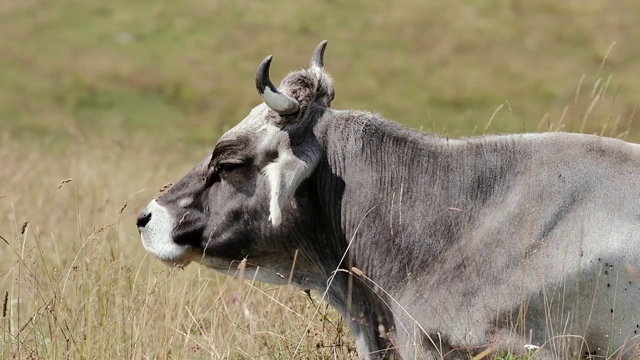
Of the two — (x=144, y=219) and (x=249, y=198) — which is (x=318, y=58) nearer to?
(x=249, y=198)

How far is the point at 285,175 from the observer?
6.80 meters

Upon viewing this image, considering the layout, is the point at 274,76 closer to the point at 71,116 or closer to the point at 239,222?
the point at 71,116

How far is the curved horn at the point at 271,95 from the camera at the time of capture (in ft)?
22.2

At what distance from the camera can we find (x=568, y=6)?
47.4 metres

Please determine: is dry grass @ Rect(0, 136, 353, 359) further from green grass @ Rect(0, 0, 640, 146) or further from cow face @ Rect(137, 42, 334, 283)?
green grass @ Rect(0, 0, 640, 146)

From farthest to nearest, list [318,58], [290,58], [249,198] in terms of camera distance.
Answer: [290,58] → [318,58] → [249,198]

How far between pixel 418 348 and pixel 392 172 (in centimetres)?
108

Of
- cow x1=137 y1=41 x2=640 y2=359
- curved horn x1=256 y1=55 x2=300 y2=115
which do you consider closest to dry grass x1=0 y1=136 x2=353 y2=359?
cow x1=137 y1=41 x2=640 y2=359

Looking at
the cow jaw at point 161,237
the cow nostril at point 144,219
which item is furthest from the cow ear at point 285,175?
the cow nostril at point 144,219

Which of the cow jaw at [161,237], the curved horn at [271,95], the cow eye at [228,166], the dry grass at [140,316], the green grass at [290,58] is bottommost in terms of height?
the green grass at [290,58]

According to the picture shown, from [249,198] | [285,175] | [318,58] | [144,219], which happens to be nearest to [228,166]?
[249,198]

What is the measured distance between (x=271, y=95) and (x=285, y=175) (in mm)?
467

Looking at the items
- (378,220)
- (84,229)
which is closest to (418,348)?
(378,220)

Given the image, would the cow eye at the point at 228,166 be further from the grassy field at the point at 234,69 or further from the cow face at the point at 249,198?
the grassy field at the point at 234,69
